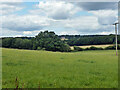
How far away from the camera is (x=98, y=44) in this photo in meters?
88.9

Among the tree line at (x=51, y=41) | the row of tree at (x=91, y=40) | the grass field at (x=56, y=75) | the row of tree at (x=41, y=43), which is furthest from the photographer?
the row of tree at (x=91, y=40)

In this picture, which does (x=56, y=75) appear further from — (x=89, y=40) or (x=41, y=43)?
(x=89, y=40)

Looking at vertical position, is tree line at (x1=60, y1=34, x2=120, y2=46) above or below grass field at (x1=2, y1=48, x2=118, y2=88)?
above

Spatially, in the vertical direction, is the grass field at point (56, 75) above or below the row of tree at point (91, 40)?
below

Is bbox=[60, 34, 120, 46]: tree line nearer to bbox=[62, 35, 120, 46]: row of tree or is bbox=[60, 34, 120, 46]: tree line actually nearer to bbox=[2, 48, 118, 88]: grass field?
bbox=[62, 35, 120, 46]: row of tree

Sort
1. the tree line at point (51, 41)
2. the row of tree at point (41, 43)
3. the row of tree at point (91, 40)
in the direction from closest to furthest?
the row of tree at point (41, 43)
the tree line at point (51, 41)
the row of tree at point (91, 40)

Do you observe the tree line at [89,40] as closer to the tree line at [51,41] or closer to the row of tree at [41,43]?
the tree line at [51,41]

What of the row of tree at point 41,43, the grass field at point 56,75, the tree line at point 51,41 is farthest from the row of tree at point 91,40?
the grass field at point 56,75

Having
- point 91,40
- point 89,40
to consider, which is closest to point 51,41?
point 89,40

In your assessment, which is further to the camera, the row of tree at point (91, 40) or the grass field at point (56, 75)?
the row of tree at point (91, 40)

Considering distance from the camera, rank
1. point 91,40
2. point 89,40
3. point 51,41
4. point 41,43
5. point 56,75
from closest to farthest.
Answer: point 56,75 → point 51,41 → point 41,43 → point 89,40 → point 91,40

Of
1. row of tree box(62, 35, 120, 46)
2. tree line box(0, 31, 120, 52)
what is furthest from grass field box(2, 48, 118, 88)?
row of tree box(62, 35, 120, 46)

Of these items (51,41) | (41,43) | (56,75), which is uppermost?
(51,41)

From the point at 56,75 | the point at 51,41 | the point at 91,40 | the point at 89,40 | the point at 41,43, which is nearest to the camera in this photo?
the point at 56,75
